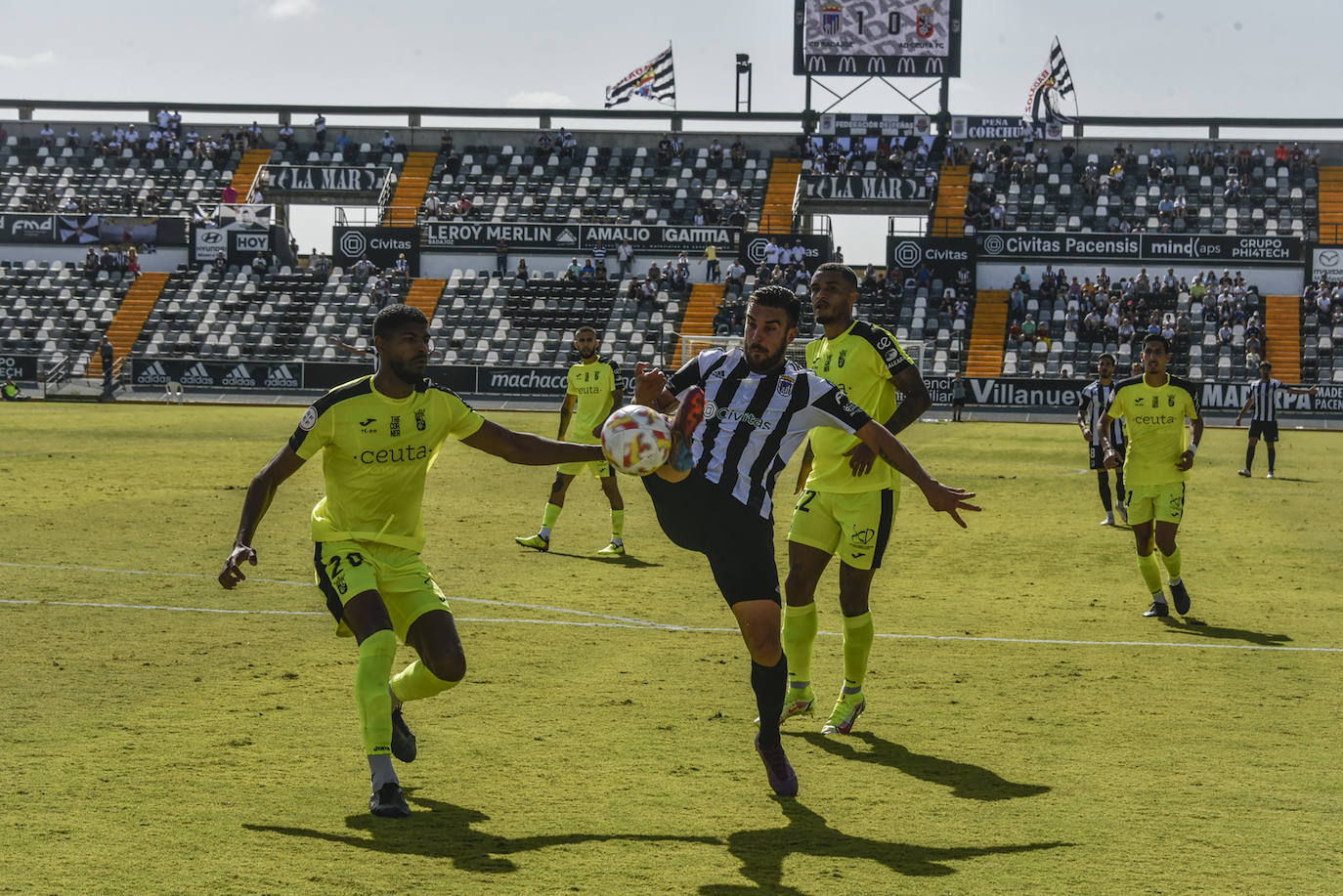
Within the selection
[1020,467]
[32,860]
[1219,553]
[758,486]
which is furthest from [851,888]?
[1020,467]

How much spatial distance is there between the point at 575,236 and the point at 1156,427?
1788 inches

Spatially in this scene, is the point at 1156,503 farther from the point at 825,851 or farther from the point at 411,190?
the point at 411,190

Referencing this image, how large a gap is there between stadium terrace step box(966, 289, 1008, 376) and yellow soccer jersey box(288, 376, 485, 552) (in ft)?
138

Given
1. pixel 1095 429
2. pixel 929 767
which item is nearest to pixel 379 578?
pixel 929 767

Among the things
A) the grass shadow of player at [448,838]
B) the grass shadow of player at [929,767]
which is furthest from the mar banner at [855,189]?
the grass shadow of player at [448,838]

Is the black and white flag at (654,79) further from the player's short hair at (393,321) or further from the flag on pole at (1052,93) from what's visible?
the player's short hair at (393,321)

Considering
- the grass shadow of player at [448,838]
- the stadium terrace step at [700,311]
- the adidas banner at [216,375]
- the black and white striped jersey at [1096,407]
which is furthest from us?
the stadium terrace step at [700,311]

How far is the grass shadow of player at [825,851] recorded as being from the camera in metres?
5.73

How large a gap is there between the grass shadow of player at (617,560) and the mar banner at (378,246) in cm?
4319

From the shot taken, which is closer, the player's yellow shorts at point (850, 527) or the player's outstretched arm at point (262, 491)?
the player's outstretched arm at point (262, 491)

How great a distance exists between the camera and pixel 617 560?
1560 centimetres

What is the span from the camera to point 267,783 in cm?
682

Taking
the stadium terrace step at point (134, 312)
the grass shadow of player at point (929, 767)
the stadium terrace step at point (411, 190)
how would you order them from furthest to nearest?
A: the stadium terrace step at point (411, 190), the stadium terrace step at point (134, 312), the grass shadow of player at point (929, 767)

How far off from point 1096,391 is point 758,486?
50.1ft
